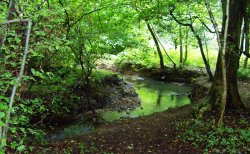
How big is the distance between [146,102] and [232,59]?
626 cm

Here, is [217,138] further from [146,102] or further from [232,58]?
[146,102]

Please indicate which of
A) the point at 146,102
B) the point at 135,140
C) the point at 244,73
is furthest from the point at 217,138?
the point at 244,73

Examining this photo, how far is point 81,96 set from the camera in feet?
37.6

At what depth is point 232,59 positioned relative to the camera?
834 cm

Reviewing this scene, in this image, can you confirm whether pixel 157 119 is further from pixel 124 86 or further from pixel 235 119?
pixel 124 86

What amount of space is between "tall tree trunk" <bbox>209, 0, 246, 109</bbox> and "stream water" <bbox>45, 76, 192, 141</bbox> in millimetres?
3865

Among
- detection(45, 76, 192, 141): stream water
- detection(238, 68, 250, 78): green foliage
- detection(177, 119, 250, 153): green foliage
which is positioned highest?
detection(238, 68, 250, 78): green foliage

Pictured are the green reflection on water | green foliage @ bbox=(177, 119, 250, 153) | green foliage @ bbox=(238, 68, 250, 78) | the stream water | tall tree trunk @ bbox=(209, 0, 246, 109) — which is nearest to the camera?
green foliage @ bbox=(177, 119, 250, 153)

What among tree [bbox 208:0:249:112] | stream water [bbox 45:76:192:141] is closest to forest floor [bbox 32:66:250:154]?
tree [bbox 208:0:249:112]

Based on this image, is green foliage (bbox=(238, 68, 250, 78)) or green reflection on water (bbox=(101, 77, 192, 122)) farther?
green foliage (bbox=(238, 68, 250, 78))

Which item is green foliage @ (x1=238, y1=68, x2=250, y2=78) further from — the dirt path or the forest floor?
the dirt path

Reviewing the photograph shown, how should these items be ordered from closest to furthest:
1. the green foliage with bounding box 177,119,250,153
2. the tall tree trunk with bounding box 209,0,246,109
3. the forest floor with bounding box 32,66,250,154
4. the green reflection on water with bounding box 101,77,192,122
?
the green foliage with bounding box 177,119,250,153
the forest floor with bounding box 32,66,250,154
the tall tree trunk with bounding box 209,0,246,109
the green reflection on water with bounding box 101,77,192,122

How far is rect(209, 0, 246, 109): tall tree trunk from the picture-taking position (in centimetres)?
806

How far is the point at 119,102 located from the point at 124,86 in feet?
6.09
